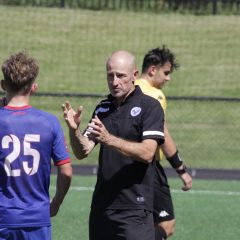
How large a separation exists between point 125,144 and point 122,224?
0.68m

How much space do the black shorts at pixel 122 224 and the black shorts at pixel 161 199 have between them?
1692mm

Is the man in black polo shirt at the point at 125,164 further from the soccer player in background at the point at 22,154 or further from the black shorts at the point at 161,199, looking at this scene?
the black shorts at the point at 161,199

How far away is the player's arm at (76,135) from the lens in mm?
6398

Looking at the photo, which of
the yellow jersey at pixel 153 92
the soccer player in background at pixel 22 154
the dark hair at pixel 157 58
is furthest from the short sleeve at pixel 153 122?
the dark hair at pixel 157 58

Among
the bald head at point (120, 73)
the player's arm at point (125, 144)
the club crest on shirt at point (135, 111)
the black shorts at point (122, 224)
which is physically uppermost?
the bald head at point (120, 73)

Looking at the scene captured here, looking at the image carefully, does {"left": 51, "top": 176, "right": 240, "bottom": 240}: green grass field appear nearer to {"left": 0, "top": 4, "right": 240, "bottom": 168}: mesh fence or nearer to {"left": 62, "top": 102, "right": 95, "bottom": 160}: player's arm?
{"left": 62, "top": 102, "right": 95, "bottom": 160}: player's arm

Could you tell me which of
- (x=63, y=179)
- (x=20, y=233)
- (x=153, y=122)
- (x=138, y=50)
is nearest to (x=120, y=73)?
(x=153, y=122)

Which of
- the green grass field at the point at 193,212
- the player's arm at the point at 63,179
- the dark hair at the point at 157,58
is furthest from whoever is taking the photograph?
the green grass field at the point at 193,212

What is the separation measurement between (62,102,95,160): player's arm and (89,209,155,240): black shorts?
50 cm

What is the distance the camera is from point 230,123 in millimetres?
16547

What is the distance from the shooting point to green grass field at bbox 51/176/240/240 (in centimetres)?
997

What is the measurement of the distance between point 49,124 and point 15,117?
0.76 feet

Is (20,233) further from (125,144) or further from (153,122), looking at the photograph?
(153,122)

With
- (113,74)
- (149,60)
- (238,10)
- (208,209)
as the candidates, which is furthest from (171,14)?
(113,74)
